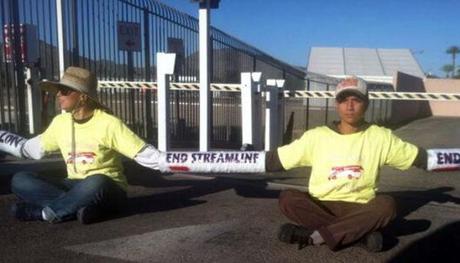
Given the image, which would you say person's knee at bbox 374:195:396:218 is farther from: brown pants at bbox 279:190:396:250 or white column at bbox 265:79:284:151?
white column at bbox 265:79:284:151

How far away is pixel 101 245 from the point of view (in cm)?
424

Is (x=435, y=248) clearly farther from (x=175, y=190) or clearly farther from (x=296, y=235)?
(x=175, y=190)

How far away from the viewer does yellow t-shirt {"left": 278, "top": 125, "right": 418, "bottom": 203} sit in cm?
421

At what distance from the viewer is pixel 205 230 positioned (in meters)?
4.68

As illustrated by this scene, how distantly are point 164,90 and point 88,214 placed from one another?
10.7 feet

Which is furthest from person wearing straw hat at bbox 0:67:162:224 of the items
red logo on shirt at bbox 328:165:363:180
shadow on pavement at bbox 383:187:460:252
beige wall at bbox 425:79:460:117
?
beige wall at bbox 425:79:460:117

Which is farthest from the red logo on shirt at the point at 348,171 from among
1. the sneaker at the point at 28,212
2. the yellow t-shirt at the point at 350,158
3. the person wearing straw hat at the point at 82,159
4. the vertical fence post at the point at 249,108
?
the vertical fence post at the point at 249,108

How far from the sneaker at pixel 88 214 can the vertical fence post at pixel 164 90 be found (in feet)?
10.0

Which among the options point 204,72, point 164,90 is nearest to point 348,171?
point 204,72

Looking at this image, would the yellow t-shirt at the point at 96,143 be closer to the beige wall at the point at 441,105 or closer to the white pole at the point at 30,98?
the white pole at the point at 30,98

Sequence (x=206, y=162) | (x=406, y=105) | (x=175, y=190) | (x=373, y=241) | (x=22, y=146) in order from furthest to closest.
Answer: (x=406, y=105)
(x=175, y=190)
(x=22, y=146)
(x=206, y=162)
(x=373, y=241)

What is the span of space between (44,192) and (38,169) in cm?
175

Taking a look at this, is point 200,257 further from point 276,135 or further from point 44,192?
point 276,135

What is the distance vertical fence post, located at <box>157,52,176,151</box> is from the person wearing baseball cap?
12.0ft
